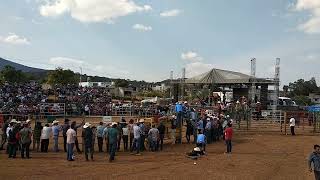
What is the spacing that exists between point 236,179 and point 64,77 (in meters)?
93.6

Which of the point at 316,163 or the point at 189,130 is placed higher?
the point at 189,130

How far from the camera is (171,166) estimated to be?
19391mm

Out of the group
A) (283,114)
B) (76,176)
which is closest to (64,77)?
(283,114)

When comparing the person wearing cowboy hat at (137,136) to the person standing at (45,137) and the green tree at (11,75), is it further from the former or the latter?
the green tree at (11,75)

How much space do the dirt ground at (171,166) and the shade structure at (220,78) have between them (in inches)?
1007

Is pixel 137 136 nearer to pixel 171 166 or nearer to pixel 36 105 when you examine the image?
pixel 171 166

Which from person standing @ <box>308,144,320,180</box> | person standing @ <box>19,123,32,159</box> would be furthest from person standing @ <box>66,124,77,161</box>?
person standing @ <box>308,144,320,180</box>

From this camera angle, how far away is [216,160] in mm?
21422

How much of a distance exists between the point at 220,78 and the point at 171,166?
3403 centimetres

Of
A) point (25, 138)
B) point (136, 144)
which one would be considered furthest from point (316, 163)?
point (25, 138)

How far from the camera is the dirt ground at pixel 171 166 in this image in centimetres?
1702

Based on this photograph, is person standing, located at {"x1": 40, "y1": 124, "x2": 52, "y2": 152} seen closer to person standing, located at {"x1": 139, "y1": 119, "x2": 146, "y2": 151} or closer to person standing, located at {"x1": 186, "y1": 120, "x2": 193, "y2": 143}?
person standing, located at {"x1": 139, "y1": 119, "x2": 146, "y2": 151}

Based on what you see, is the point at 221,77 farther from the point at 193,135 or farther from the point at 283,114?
the point at 193,135

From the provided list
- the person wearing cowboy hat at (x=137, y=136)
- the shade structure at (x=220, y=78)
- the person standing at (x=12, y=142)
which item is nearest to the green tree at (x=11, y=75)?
the shade structure at (x=220, y=78)
